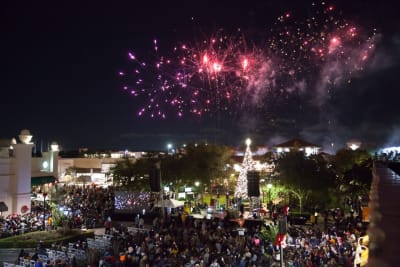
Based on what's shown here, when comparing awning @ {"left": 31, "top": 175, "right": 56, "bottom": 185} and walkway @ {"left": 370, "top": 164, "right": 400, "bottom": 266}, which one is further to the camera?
awning @ {"left": 31, "top": 175, "right": 56, "bottom": 185}

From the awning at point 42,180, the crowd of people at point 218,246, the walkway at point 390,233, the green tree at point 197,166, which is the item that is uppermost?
the green tree at point 197,166

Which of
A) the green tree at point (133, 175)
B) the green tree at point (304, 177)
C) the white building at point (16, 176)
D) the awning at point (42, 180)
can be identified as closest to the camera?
the green tree at point (304, 177)

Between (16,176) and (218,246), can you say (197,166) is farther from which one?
(218,246)

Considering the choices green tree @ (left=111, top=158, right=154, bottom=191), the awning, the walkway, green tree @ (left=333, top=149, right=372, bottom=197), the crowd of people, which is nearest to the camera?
the walkway

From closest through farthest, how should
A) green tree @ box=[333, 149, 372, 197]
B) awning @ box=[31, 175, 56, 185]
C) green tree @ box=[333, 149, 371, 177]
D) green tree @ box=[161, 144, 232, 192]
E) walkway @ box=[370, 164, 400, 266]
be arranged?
1. walkway @ box=[370, 164, 400, 266]
2. green tree @ box=[333, 149, 372, 197]
3. awning @ box=[31, 175, 56, 185]
4. green tree @ box=[333, 149, 371, 177]
5. green tree @ box=[161, 144, 232, 192]

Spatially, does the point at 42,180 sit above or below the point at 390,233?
above

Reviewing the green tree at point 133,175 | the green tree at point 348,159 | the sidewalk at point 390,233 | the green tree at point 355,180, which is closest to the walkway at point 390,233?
the sidewalk at point 390,233

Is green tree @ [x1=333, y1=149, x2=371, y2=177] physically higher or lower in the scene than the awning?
higher

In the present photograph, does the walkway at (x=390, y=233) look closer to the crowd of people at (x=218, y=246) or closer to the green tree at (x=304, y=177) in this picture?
the crowd of people at (x=218, y=246)

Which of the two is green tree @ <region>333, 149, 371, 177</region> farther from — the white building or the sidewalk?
the sidewalk

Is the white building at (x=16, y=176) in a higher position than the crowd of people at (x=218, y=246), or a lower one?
higher

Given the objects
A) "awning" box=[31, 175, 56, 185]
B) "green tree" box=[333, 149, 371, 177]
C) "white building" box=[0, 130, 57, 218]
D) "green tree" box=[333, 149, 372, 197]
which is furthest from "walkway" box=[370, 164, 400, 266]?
"awning" box=[31, 175, 56, 185]

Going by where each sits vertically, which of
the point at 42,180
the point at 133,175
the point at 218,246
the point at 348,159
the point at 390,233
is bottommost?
the point at 218,246

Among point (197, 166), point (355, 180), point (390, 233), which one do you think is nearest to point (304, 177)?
→ point (355, 180)
